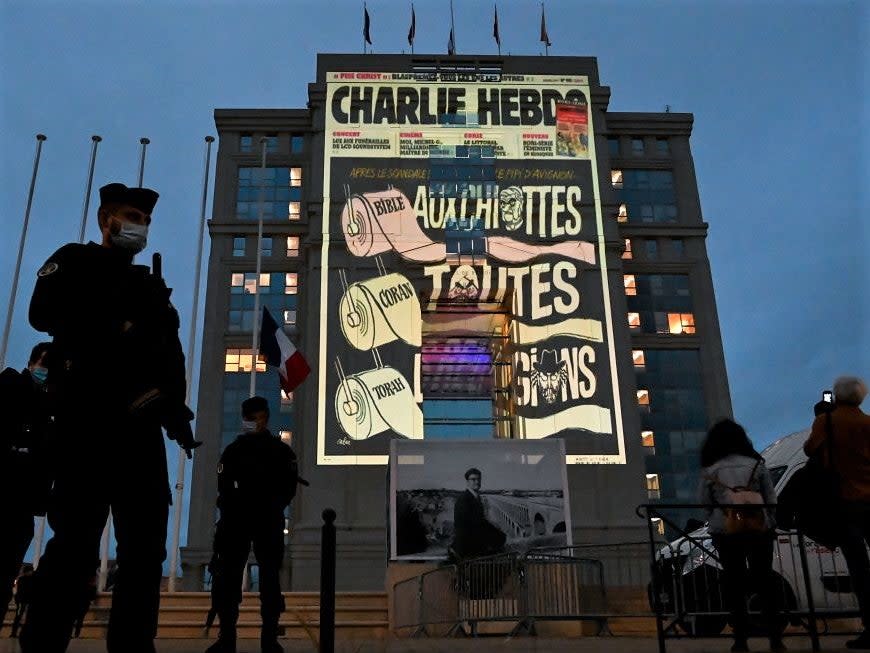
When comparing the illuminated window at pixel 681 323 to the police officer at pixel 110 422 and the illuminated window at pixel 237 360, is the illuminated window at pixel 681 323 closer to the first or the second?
the illuminated window at pixel 237 360

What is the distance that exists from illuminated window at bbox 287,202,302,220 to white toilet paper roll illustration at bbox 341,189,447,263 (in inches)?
415

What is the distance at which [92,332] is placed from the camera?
3.92 m

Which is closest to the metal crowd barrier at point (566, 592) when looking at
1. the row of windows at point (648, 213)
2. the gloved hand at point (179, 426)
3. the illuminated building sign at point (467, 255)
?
the gloved hand at point (179, 426)

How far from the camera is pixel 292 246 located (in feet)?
161

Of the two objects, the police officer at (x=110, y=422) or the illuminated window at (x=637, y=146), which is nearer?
the police officer at (x=110, y=422)

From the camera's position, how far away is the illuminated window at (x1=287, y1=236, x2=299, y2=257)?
48.8 meters

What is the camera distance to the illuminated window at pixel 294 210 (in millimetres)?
49688

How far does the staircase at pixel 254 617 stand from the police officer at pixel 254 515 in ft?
17.6

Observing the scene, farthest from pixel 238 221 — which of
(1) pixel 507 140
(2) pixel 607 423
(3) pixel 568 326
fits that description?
(2) pixel 607 423

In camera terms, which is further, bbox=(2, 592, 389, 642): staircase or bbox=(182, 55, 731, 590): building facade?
bbox=(182, 55, 731, 590): building facade

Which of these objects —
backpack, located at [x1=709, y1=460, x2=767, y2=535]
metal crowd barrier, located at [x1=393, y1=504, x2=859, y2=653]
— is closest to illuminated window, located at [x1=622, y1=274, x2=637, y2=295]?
metal crowd barrier, located at [x1=393, y1=504, x2=859, y2=653]

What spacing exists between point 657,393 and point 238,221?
27651 mm

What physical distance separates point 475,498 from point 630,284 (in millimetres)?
38299

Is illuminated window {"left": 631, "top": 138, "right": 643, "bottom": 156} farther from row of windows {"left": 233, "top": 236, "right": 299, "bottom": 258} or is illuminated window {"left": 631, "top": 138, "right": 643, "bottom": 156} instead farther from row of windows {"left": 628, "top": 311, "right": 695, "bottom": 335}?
row of windows {"left": 233, "top": 236, "right": 299, "bottom": 258}
